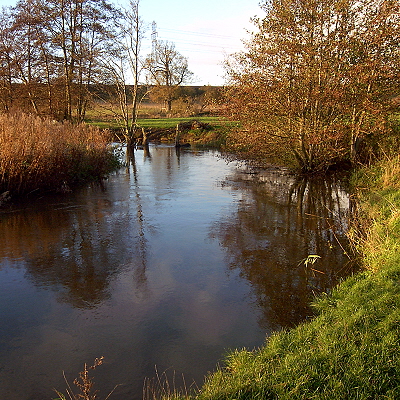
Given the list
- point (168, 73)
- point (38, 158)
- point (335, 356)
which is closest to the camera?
point (335, 356)

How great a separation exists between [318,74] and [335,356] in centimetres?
1208

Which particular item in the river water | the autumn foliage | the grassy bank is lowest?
the river water

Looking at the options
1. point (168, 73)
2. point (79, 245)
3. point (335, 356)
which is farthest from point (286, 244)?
point (168, 73)

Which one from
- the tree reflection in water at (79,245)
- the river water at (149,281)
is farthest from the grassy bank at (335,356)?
the tree reflection in water at (79,245)

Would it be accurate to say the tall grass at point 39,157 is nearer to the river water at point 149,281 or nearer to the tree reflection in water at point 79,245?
the river water at point 149,281

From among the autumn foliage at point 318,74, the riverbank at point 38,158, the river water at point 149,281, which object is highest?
the autumn foliage at point 318,74

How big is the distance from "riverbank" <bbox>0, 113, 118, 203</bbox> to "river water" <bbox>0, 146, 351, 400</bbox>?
2.59 feet

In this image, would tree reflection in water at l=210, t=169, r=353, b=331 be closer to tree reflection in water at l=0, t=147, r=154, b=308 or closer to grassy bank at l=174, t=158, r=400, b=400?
grassy bank at l=174, t=158, r=400, b=400

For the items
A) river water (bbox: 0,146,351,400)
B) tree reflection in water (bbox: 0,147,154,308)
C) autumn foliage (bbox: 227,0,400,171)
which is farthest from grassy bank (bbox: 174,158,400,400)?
autumn foliage (bbox: 227,0,400,171)

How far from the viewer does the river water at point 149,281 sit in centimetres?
455

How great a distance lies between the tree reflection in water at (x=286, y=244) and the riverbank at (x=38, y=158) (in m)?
6.01

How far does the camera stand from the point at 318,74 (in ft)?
46.0

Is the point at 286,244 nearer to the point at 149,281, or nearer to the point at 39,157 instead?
the point at 149,281

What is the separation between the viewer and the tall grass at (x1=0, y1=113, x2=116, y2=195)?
37.7 ft
